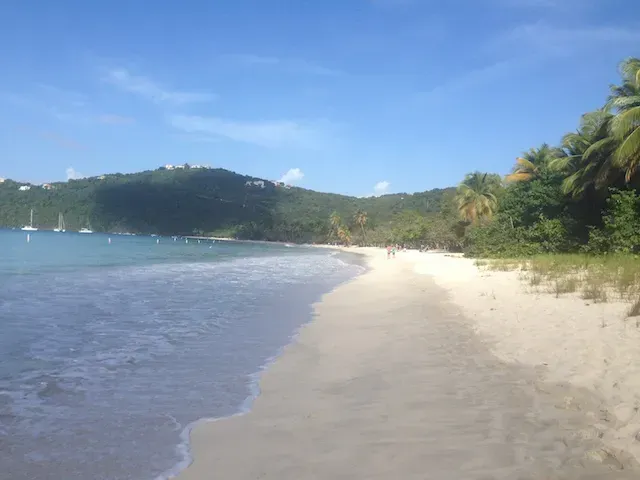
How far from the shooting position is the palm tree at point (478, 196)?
5528 cm

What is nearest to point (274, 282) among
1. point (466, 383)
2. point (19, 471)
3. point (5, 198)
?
point (466, 383)

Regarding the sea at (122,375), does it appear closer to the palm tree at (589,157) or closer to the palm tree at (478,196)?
the palm tree at (589,157)

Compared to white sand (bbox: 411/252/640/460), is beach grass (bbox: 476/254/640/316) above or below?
above

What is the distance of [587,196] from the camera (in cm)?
2802

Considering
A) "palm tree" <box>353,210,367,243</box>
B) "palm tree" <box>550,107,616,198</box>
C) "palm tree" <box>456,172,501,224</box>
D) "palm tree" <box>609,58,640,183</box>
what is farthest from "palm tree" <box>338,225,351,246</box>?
"palm tree" <box>609,58,640,183</box>

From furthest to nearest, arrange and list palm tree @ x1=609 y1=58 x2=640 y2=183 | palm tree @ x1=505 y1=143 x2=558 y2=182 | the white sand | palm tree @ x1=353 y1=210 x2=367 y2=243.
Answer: palm tree @ x1=353 y1=210 x2=367 y2=243 < palm tree @ x1=505 y1=143 x2=558 y2=182 < palm tree @ x1=609 y1=58 x2=640 y2=183 < the white sand

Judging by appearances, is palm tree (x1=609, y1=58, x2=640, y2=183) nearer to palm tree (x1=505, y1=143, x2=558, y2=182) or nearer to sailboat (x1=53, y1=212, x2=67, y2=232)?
palm tree (x1=505, y1=143, x2=558, y2=182)

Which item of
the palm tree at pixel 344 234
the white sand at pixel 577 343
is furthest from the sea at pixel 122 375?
the palm tree at pixel 344 234

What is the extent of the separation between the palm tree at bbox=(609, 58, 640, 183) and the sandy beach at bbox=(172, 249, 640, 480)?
13249 mm

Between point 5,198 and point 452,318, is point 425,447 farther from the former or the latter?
point 5,198

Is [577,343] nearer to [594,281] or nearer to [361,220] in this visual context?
[594,281]

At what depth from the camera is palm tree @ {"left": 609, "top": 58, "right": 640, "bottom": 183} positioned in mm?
19875

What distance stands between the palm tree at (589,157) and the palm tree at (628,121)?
1084 mm

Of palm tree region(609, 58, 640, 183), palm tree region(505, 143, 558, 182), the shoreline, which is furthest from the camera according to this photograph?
palm tree region(505, 143, 558, 182)
